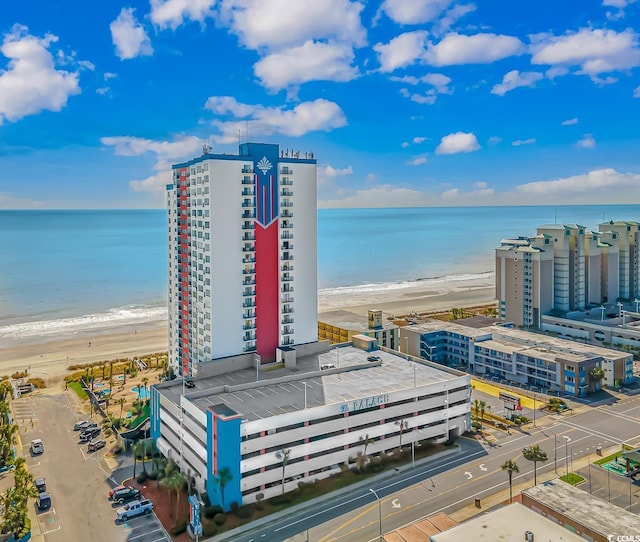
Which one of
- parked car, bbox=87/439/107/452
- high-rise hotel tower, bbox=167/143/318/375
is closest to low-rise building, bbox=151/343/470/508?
high-rise hotel tower, bbox=167/143/318/375

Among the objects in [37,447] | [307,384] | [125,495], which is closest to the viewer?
[125,495]

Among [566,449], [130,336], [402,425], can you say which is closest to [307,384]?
[402,425]

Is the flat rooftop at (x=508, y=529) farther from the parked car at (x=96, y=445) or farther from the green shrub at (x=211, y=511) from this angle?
the parked car at (x=96, y=445)

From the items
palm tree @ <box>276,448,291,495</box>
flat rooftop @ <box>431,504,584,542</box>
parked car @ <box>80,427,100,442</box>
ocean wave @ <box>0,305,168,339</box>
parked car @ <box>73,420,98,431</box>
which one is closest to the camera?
flat rooftop @ <box>431,504,584,542</box>

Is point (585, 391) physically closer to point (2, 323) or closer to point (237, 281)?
point (237, 281)

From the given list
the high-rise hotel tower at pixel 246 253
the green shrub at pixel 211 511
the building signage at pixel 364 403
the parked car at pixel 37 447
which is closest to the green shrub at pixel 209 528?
the green shrub at pixel 211 511

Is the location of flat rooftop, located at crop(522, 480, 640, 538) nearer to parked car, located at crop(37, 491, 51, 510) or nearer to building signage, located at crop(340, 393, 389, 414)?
building signage, located at crop(340, 393, 389, 414)

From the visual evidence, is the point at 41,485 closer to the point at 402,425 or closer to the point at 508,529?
the point at 402,425
